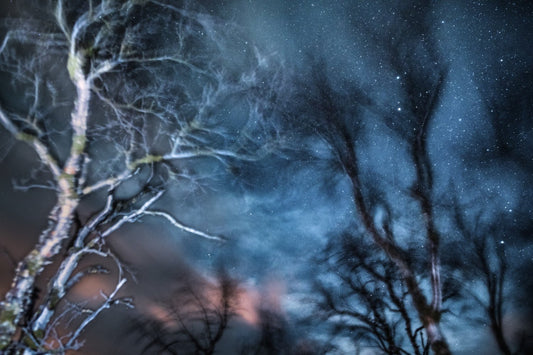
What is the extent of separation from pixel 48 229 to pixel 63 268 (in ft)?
3.68

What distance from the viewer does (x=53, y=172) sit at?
285 inches

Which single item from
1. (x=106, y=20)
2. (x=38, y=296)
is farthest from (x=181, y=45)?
(x=38, y=296)

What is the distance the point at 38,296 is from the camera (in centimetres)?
725

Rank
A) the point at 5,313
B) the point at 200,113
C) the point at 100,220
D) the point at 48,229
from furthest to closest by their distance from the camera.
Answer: the point at 200,113, the point at 100,220, the point at 48,229, the point at 5,313

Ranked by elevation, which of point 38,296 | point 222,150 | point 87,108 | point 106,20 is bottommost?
point 38,296

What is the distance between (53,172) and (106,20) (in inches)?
164

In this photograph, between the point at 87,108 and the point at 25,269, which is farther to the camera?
the point at 87,108

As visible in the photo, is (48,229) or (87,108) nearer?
(48,229)

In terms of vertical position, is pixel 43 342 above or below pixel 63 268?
below

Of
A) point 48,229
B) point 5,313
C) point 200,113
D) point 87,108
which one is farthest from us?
point 200,113

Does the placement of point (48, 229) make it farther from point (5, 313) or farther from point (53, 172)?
point (5, 313)

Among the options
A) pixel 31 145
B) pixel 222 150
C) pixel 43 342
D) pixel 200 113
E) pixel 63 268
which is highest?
pixel 200 113

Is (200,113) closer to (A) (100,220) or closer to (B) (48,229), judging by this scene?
(A) (100,220)

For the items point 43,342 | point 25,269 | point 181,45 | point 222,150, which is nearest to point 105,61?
point 181,45
